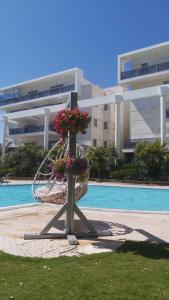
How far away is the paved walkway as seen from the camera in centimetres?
589

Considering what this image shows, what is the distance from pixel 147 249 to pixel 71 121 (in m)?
2.81

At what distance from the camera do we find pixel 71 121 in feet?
22.7

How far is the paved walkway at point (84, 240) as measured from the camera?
589cm

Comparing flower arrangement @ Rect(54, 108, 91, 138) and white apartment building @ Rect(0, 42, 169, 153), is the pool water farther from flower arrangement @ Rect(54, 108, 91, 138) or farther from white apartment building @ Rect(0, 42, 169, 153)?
flower arrangement @ Rect(54, 108, 91, 138)

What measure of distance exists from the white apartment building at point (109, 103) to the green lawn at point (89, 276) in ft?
78.4

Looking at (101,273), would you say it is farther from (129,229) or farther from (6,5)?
(6,5)

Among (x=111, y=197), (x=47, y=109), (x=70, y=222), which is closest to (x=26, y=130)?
(x=47, y=109)

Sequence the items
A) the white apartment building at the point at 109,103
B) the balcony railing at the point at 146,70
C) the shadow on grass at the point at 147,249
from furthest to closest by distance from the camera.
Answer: the balcony railing at the point at 146,70, the white apartment building at the point at 109,103, the shadow on grass at the point at 147,249

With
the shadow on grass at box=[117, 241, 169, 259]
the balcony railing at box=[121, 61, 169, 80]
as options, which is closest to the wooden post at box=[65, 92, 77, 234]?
the shadow on grass at box=[117, 241, 169, 259]

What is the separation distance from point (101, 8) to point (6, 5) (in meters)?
4.48

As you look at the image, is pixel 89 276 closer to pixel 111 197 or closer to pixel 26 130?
pixel 111 197

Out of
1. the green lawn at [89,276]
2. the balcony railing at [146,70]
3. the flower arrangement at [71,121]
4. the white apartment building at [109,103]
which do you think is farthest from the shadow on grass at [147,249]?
the balcony railing at [146,70]

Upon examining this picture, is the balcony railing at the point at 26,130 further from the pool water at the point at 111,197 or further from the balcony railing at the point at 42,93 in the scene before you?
the pool water at the point at 111,197

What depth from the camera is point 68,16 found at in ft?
52.1
